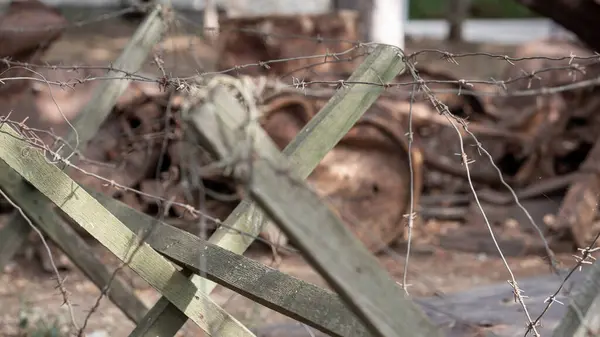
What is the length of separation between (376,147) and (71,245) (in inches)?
113

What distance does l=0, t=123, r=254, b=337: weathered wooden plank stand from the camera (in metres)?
2.52

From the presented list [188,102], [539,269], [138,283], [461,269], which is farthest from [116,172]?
[188,102]

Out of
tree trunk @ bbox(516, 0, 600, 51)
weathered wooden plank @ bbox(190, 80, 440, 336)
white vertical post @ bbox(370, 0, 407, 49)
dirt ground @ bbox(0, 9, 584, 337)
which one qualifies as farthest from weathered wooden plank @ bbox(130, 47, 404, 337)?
white vertical post @ bbox(370, 0, 407, 49)

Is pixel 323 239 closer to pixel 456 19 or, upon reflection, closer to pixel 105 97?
pixel 105 97

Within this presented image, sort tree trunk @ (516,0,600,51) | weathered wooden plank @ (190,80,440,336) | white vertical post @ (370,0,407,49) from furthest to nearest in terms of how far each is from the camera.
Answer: white vertical post @ (370,0,407,49) < tree trunk @ (516,0,600,51) < weathered wooden plank @ (190,80,440,336)

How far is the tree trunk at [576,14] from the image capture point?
5.59m

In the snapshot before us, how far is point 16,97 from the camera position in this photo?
5.70 meters

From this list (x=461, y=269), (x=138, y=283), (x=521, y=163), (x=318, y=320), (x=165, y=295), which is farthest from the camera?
(x=521, y=163)

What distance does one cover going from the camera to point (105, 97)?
3.55 meters

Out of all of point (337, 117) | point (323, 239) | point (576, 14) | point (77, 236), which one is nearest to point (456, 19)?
point (576, 14)

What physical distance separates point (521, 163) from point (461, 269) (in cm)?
227

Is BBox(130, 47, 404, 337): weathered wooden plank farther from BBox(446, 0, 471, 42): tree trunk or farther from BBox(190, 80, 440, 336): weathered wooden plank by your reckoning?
BBox(446, 0, 471, 42): tree trunk

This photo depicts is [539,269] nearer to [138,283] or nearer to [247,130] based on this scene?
[138,283]

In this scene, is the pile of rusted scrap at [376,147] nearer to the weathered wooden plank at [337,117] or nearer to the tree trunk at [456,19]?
the weathered wooden plank at [337,117]
